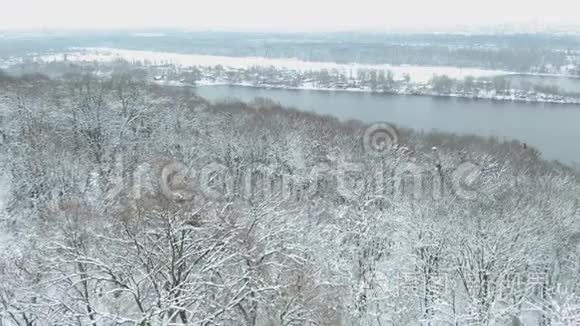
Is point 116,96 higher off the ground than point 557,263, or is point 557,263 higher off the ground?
point 116,96

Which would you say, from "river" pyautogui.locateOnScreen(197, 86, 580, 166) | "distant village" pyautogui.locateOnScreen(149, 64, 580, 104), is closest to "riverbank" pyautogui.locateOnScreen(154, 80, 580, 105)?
"distant village" pyautogui.locateOnScreen(149, 64, 580, 104)

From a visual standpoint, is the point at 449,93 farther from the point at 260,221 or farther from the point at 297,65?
the point at 260,221

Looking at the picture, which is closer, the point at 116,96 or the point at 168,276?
the point at 168,276

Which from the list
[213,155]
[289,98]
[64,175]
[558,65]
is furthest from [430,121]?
[558,65]

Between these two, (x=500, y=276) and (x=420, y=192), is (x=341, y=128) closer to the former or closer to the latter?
(x=420, y=192)

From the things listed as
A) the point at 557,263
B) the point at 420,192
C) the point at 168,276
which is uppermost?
the point at 168,276

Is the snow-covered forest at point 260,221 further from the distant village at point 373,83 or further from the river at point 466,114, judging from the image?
the distant village at point 373,83

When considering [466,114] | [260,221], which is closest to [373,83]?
[466,114]

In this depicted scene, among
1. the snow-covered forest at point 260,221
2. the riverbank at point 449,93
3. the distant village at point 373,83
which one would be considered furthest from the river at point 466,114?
the snow-covered forest at point 260,221

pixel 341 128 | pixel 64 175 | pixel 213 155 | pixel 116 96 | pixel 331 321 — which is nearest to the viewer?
pixel 331 321
